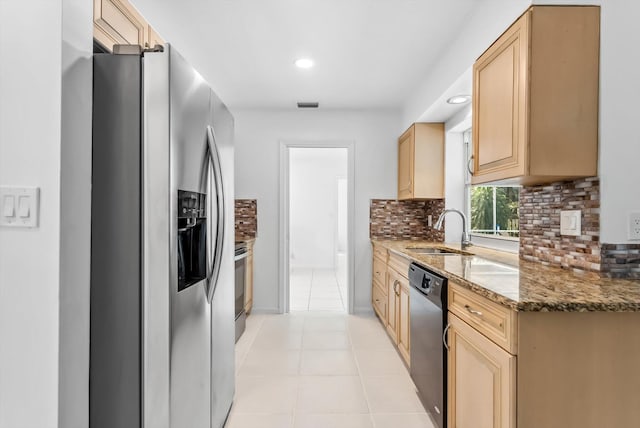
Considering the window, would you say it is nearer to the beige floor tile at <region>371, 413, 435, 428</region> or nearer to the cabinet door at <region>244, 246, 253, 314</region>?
the beige floor tile at <region>371, 413, 435, 428</region>

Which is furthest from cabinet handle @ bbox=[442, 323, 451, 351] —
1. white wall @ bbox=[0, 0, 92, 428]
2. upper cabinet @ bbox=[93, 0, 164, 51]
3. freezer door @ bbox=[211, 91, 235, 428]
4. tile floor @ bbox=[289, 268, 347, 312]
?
tile floor @ bbox=[289, 268, 347, 312]

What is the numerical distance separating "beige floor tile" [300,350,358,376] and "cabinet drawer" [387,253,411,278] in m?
0.79

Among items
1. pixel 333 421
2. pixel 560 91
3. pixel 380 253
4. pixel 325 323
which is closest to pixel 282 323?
pixel 325 323

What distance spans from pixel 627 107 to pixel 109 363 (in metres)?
2.27

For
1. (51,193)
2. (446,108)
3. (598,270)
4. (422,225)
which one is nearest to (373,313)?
(422,225)

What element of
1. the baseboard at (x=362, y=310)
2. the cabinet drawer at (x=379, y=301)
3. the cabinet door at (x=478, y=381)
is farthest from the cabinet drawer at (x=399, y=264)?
the baseboard at (x=362, y=310)

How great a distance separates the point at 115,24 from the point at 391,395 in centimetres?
247

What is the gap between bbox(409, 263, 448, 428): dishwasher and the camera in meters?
1.78

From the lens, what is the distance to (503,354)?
124cm

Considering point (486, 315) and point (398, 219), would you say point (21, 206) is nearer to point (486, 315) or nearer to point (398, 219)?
point (486, 315)

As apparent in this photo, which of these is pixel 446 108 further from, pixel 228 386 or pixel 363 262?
pixel 228 386

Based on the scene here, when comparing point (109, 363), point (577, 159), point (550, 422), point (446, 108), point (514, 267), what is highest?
point (446, 108)

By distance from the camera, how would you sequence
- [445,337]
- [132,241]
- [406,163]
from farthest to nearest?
[406,163] < [445,337] < [132,241]

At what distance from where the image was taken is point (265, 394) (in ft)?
7.59
